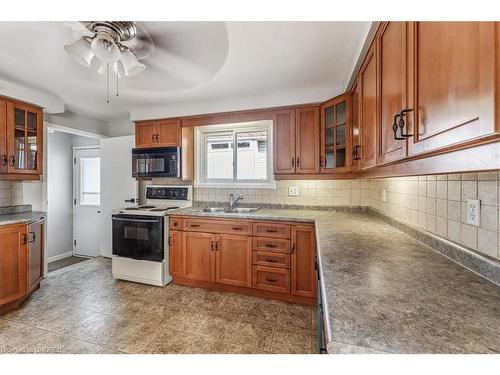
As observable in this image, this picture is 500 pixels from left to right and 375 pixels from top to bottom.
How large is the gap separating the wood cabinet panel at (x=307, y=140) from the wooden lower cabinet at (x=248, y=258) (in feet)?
2.27

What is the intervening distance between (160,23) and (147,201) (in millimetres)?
2494

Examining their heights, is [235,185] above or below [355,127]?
below

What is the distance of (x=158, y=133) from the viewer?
310 centimetres

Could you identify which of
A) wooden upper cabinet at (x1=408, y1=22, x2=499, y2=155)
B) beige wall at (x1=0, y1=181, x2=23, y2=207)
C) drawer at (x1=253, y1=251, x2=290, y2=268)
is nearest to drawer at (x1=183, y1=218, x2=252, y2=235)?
drawer at (x1=253, y1=251, x2=290, y2=268)

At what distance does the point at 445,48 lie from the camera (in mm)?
653

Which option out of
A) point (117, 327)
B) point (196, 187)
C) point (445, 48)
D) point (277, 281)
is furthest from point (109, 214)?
point (445, 48)

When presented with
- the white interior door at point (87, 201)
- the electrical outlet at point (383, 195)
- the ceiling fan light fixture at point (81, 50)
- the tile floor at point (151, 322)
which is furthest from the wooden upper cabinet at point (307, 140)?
the white interior door at point (87, 201)

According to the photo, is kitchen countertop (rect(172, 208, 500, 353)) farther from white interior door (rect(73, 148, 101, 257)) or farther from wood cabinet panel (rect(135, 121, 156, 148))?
white interior door (rect(73, 148, 101, 257))

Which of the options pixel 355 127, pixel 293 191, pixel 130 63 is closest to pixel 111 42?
pixel 130 63

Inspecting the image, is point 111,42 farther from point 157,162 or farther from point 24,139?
point 24,139

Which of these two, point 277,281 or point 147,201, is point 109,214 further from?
point 277,281

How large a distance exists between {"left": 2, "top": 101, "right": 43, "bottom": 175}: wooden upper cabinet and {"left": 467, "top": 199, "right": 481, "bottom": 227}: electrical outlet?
3793 millimetres

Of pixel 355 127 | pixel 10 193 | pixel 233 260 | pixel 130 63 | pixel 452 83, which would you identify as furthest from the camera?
pixel 10 193

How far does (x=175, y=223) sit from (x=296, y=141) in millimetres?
1733
